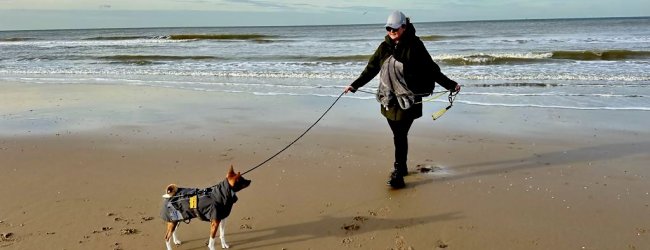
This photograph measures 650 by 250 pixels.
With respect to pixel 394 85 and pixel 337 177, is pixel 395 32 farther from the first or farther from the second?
pixel 337 177

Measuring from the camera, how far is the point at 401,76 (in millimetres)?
5020

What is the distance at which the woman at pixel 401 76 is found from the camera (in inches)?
190

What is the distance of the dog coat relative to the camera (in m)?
A: 3.68

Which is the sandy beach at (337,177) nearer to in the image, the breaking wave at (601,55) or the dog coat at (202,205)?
the dog coat at (202,205)

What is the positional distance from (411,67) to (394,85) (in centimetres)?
24

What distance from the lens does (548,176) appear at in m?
5.49

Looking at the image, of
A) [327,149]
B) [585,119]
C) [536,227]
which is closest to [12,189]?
[327,149]

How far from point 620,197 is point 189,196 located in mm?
3682

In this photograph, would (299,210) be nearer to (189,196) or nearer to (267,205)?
(267,205)

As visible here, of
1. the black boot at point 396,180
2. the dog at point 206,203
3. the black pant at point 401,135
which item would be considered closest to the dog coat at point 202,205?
the dog at point 206,203

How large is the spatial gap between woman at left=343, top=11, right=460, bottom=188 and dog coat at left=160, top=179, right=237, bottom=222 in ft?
6.57

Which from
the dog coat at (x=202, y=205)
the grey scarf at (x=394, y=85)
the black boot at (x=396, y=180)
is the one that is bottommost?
the black boot at (x=396, y=180)

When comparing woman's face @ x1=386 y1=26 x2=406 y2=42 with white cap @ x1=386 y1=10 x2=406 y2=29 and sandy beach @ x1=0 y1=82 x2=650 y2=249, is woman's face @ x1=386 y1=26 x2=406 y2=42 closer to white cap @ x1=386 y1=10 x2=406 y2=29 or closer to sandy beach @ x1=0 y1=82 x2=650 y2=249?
white cap @ x1=386 y1=10 x2=406 y2=29

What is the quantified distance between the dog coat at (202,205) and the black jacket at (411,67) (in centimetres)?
202
